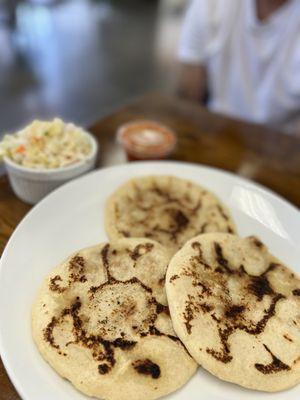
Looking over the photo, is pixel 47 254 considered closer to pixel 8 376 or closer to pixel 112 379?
pixel 8 376

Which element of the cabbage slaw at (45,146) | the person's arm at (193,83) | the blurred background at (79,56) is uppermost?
the cabbage slaw at (45,146)

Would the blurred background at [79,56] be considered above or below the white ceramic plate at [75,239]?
below

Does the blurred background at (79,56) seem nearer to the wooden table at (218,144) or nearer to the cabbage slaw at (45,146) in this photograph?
the wooden table at (218,144)

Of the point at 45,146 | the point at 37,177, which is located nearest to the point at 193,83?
the point at 45,146

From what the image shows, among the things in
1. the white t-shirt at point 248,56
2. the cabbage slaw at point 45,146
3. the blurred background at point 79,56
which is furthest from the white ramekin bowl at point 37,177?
the blurred background at point 79,56

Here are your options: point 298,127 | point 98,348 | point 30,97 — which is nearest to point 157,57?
point 30,97

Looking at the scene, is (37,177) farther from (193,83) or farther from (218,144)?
(193,83)

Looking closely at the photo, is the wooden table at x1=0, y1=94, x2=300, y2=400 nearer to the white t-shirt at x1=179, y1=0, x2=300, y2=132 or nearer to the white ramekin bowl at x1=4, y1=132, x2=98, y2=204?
the white ramekin bowl at x1=4, y1=132, x2=98, y2=204

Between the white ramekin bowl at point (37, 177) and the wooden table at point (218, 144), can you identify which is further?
the wooden table at point (218, 144)
